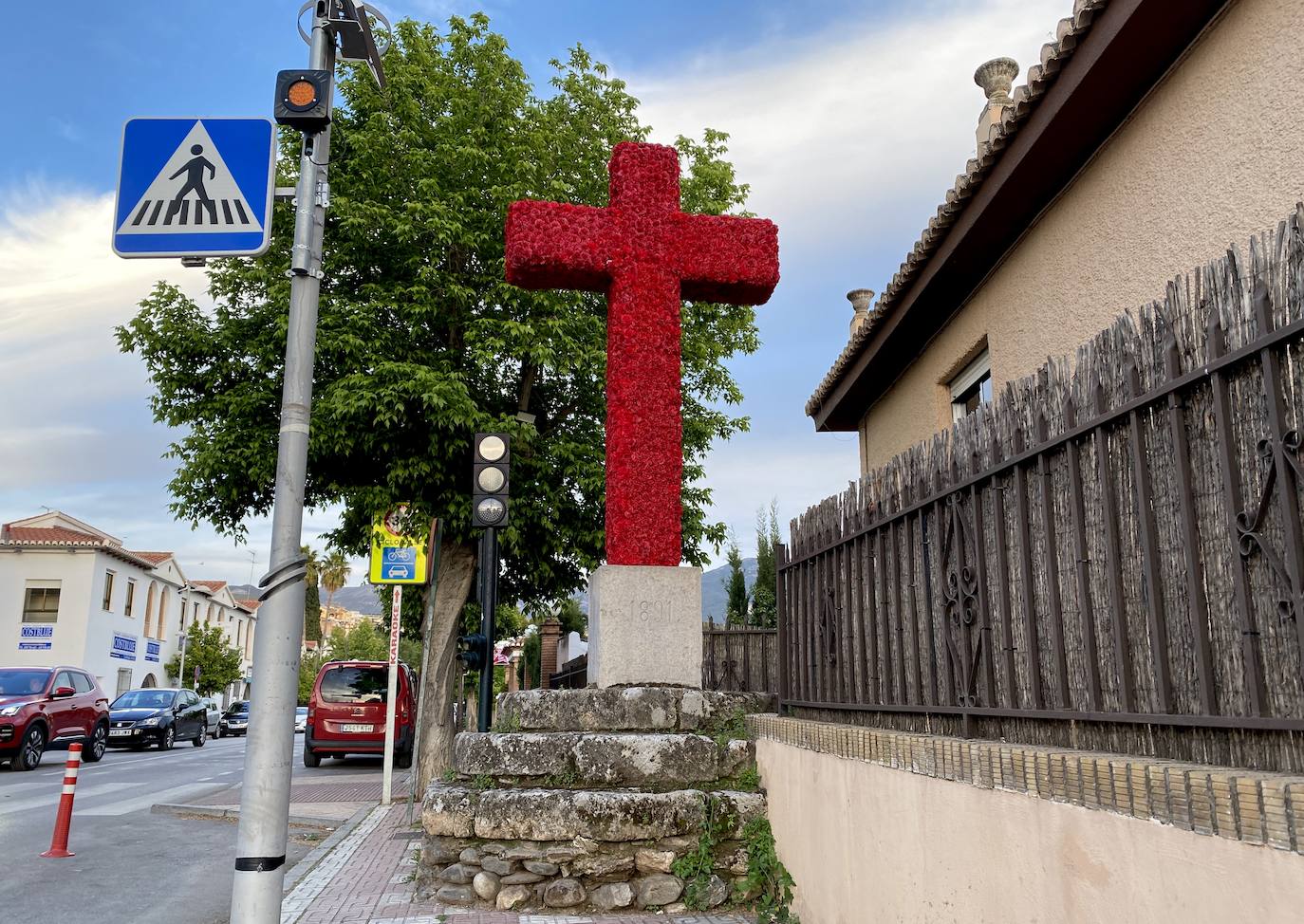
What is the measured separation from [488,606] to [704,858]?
2.89 meters

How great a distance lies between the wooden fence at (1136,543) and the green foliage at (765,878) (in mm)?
1712

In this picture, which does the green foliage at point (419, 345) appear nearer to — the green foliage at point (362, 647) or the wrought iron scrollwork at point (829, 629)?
the wrought iron scrollwork at point (829, 629)

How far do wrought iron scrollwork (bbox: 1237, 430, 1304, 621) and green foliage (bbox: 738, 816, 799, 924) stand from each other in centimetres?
391

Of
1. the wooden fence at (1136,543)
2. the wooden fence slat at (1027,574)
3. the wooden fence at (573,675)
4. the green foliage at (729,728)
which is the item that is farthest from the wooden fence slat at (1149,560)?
the wooden fence at (573,675)

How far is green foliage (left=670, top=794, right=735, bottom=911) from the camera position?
5859 millimetres

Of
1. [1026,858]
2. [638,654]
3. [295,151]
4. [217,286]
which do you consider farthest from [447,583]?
[1026,858]

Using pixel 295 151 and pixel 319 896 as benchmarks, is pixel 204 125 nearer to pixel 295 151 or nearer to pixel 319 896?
pixel 319 896

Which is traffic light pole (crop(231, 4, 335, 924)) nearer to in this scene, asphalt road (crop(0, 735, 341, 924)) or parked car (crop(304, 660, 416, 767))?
asphalt road (crop(0, 735, 341, 924))

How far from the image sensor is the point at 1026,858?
2895 millimetres

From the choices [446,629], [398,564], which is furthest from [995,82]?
[446,629]

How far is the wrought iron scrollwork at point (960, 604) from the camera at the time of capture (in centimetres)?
376

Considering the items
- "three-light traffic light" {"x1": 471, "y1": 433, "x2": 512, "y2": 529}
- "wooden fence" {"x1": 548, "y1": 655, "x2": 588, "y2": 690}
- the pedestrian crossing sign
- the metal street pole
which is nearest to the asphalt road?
the metal street pole

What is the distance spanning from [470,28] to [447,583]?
9114mm

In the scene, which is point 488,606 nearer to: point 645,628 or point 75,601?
point 645,628
